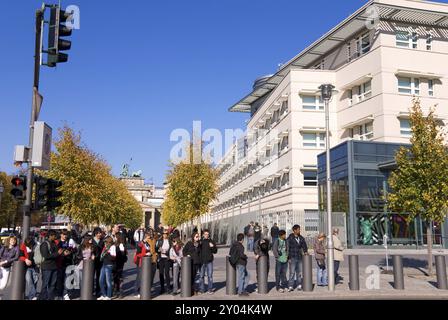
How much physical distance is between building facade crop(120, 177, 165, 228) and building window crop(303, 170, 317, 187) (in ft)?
311

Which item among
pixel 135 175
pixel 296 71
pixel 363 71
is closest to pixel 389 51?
pixel 363 71

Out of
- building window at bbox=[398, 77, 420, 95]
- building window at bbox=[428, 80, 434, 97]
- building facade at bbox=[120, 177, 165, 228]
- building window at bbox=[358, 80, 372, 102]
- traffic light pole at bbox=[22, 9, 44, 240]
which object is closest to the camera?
traffic light pole at bbox=[22, 9, 44, 240]

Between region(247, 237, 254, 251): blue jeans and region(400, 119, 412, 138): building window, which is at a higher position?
region(400, 119, 412, 138): building window

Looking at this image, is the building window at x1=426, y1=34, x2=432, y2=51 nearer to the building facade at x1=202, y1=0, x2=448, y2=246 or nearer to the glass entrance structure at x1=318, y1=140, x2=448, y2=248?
the building facade at x1=202, y1=0, x2=448, y2=246

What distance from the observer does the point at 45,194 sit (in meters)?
13.3

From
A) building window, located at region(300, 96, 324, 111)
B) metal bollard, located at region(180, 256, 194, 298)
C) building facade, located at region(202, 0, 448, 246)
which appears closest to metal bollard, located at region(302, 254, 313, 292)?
metal bollard, located at region(180, 256, 194, 298)

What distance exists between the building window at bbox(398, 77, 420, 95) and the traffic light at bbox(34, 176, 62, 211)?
33.0 metres

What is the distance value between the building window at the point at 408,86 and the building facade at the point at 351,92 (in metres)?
0.03

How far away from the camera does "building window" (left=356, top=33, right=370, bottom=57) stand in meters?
41.8

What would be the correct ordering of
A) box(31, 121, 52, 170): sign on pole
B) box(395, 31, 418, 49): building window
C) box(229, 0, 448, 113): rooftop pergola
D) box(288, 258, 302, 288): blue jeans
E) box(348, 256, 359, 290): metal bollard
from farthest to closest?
box(395, 31, 418, 49): building window < box(229, 0, 448, 113): rooftop pergola < box(288, 258, 302, 288): blue jeans < box(348, 256, 359, 290): metal bollard < box(31, 121, 52, 170): sign on pole

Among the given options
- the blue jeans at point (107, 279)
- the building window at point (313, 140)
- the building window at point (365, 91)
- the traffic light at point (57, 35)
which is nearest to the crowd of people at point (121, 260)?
the blue jeans at point (107, 279)

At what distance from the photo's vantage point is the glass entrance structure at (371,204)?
34.7 meters

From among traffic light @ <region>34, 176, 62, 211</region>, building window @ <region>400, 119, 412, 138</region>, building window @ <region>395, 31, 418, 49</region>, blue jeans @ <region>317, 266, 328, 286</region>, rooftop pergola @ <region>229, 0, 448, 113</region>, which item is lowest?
blue jeans @ <region>317, 266, 328, 286</region>

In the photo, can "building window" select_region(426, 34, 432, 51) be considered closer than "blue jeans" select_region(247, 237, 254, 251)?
No
